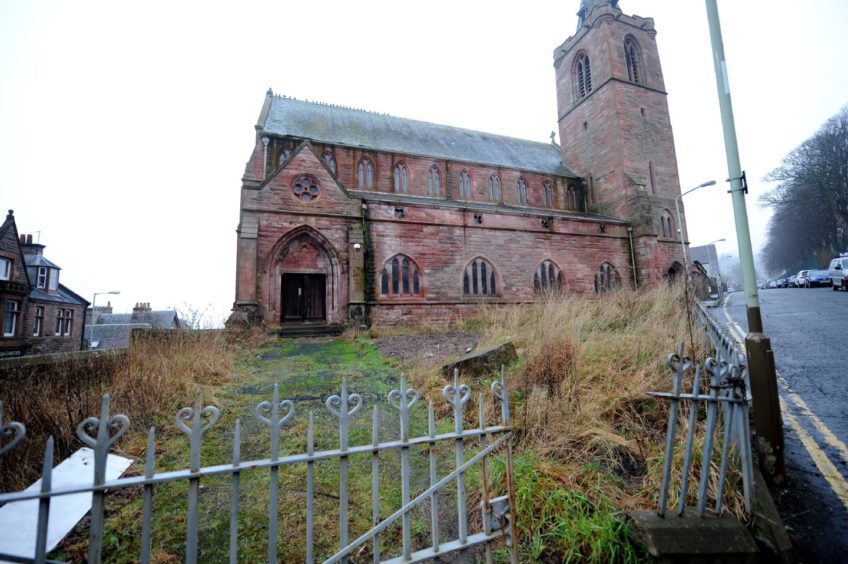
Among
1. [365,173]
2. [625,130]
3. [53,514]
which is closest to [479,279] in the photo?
[365,173]

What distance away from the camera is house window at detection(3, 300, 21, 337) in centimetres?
2273

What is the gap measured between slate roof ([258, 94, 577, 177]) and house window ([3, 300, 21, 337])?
62.7 feet

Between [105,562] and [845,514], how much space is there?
4786 mm

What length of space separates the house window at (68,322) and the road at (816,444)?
1567 inches

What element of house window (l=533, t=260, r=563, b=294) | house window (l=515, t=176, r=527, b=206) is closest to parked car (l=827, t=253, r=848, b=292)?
house window (l=533, t=260, r=563, b=294)

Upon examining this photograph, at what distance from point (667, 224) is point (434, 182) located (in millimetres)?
15490

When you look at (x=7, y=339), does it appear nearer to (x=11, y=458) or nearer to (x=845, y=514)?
(x=11, y=458)

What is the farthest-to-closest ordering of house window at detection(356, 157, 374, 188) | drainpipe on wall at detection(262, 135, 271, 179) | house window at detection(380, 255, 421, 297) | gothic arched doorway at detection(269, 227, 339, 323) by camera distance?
house window at detection(356, 157, 374, 188) < drainpipe on wall at detection(262, 135, 271, 179) < house window at detection(380, 255, 421, 297) < gothic arched doorway at detection(269, 227, 339, 323)

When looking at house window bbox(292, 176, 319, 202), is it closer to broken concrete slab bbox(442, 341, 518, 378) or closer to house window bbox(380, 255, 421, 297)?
house window bbox(380, 255, 421, 297)

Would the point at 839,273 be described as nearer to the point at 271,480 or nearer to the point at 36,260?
the point at 271,480

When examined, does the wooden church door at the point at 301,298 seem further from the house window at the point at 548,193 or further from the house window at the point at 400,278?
the house window at the point at 548,193

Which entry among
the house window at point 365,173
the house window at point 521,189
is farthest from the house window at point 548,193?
the house window at point 365,173

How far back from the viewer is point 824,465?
2.98 m

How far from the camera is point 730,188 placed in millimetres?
3248
